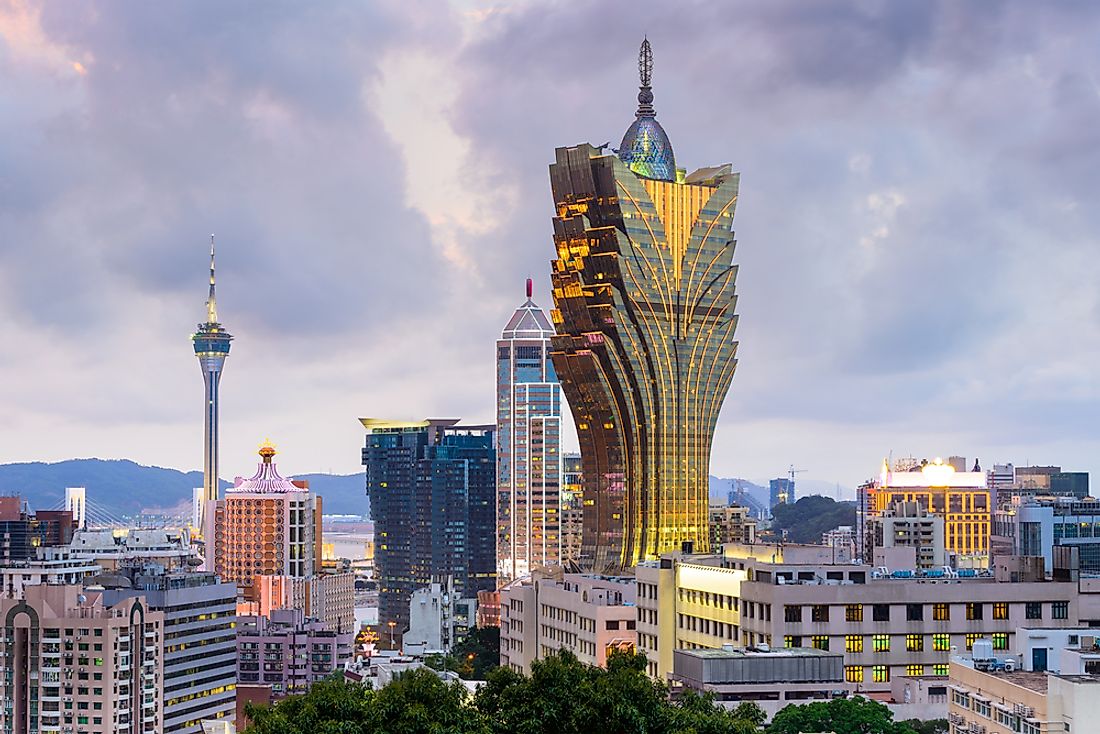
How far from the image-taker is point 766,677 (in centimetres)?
10700

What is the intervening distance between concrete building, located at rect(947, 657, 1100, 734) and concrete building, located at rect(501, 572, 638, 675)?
65.2 metres

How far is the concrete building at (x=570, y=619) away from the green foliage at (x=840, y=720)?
172 ft

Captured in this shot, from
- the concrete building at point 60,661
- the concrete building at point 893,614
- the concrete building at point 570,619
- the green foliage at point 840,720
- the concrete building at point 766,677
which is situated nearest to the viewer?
the green foliage at point 840,720

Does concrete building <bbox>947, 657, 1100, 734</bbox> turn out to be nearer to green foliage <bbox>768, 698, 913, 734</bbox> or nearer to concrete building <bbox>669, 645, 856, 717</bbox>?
green foliage <bbox>768, 698, 913, 734</bbox>

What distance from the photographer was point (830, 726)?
313ft

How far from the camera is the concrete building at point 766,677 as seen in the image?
106 m

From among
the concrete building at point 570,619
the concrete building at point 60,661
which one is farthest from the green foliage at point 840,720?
the concrete building at point 60,661

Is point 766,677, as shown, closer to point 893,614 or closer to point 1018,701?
point 893,614

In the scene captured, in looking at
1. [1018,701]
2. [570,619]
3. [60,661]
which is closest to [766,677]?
[1018,701]

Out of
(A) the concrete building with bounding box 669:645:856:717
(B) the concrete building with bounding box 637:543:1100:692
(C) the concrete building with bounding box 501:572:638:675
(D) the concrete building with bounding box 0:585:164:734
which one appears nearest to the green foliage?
(A) the concrete building with bounding box 669:645:856:717

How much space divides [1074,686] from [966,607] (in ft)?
204

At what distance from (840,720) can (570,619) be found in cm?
7693

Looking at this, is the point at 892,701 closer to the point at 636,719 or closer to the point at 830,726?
the point at 830,726

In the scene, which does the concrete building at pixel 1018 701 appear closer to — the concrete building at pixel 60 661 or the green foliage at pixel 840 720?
the green foliage at pixel 840 720
